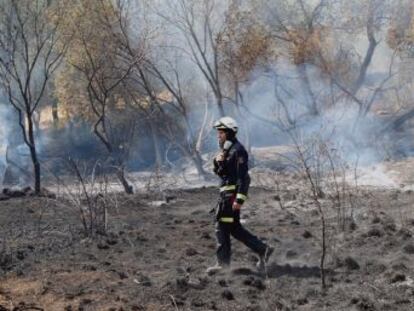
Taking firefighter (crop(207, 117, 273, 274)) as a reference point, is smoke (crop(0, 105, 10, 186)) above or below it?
above

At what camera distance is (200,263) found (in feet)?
25.7

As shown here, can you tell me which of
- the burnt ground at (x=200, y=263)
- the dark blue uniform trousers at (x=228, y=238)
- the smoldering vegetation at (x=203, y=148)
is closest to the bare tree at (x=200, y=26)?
the smoldering vegetation at (x=203, y=148)

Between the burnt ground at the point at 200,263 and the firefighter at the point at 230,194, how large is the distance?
0.25 meters

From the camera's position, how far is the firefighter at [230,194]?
7.11 m

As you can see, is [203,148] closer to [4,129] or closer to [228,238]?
[4,129]

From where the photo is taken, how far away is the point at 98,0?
778 inches

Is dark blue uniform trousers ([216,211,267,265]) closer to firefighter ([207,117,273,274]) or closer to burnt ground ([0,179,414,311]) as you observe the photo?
firefighter ([207,117,273,274])

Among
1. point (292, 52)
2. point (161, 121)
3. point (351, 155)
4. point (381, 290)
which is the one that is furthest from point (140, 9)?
point (381, 290)

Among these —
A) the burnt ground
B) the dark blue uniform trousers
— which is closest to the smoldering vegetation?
the burnt ground

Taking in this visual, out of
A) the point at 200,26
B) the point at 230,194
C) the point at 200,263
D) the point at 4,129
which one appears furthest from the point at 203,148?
the point at 230,194

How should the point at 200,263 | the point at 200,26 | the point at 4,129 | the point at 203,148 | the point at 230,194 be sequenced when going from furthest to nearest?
the point at 4,129
the point at 203,148
the point at 200,26
the point at 200,263
the point at 230,194

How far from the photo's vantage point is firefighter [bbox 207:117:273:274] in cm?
711

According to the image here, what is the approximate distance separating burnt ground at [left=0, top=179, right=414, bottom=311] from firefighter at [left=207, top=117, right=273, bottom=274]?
245 mm

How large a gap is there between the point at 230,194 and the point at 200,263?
1.18m
